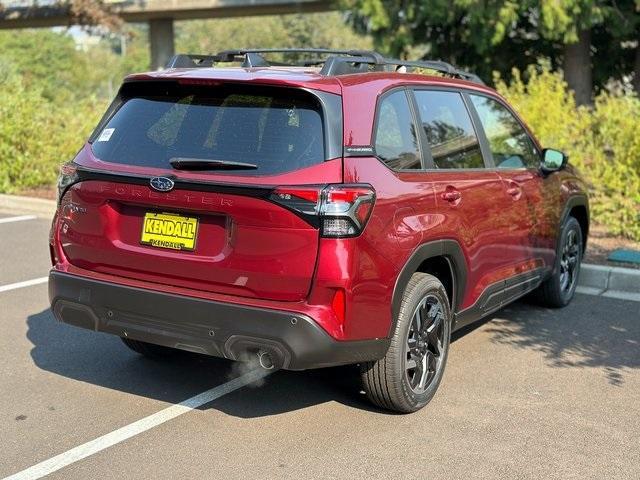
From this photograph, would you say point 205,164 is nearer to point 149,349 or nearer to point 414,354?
point 414,354

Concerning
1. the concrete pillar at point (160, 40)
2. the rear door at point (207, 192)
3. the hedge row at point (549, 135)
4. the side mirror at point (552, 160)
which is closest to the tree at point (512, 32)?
the hedge row at point (549, 135)

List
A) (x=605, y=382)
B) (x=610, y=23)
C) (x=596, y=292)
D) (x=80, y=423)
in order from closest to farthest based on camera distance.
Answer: (x=80, y=423), (x=605, y=382), (x=596, y=292), (x=610, y=23)

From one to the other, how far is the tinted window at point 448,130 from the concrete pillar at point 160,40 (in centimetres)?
4001

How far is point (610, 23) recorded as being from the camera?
1800cm

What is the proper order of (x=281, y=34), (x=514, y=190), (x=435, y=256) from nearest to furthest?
(x=435, y=256) < (x=514, y=190) < (x=281, y=34)

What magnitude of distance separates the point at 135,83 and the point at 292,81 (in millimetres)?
980

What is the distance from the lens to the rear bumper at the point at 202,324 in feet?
13.0

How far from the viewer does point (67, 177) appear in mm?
4617

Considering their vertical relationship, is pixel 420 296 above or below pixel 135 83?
below

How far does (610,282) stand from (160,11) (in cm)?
3622

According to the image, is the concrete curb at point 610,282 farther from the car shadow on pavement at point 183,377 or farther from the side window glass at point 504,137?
the car shadow on pavement at point 183,377

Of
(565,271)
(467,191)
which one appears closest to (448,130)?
(467,191)

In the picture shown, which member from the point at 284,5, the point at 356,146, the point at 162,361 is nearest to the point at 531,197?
the point at 356,146

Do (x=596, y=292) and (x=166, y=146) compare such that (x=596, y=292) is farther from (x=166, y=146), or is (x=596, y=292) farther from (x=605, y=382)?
(x=166, y=146)
